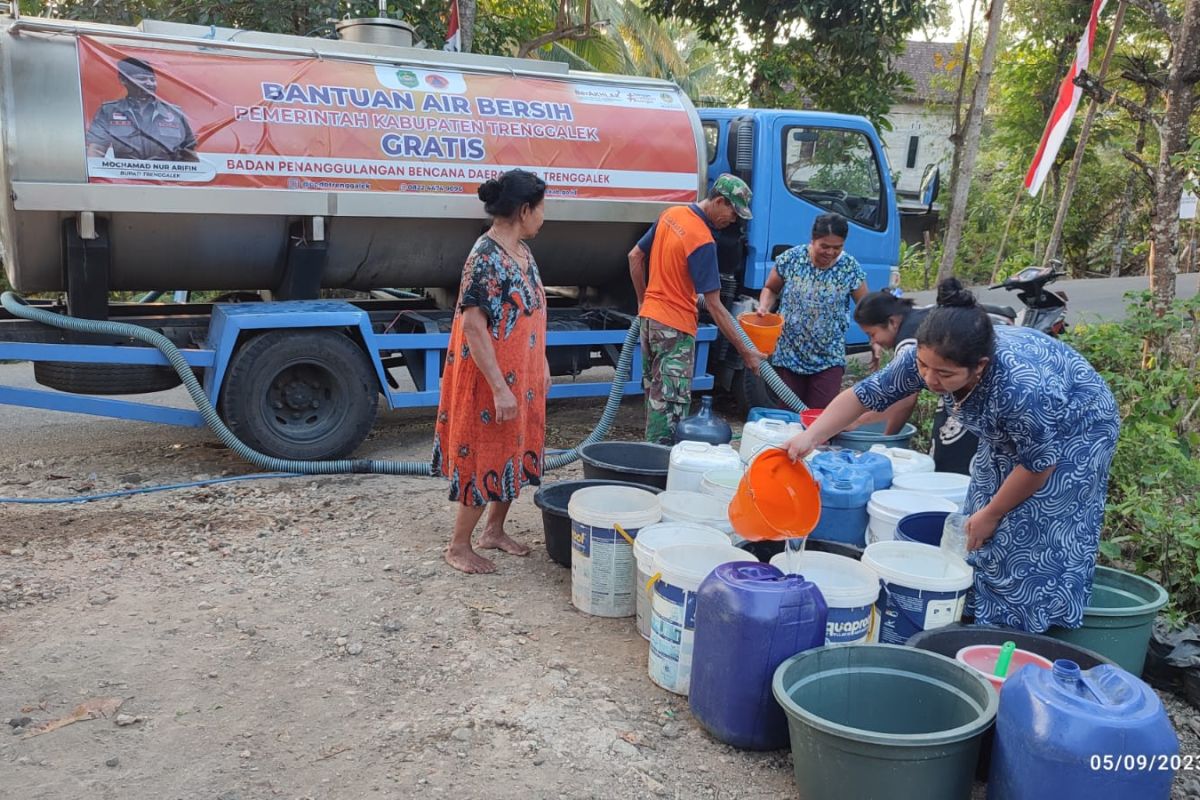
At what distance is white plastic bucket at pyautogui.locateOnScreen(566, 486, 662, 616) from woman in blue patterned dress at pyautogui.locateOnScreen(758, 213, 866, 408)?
197cm

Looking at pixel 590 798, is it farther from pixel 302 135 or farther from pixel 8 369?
pixel 8 369

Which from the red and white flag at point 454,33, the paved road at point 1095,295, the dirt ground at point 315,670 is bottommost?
the dirt ground at point 315,670

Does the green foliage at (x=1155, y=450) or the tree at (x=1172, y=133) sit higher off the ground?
the tree at (x=1172, y=133)

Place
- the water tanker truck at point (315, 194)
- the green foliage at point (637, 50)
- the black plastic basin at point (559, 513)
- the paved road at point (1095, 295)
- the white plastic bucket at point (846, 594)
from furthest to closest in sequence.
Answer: the green foliage at point (637, 50), the paved road at point (1095, 295), the water tanker truck at point (315, 194), the black plastic basin at point (559, 513), the white plastic bucket at point (846, 594)

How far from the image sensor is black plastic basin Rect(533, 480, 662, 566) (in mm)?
4059

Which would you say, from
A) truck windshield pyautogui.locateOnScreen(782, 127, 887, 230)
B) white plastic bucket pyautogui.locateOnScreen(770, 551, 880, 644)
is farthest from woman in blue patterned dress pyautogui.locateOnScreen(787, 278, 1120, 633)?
truck windshield pyautogui.locateOnScreen(782, 127, 887, 230)

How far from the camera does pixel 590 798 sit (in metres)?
2.58

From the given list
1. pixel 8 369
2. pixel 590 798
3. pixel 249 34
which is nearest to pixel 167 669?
pixel 590 798

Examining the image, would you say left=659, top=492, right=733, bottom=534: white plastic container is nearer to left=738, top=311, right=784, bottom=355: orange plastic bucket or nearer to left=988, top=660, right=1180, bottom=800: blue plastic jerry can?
left=988, top=660, right=1180, bottom=800: blue plastic jerry can

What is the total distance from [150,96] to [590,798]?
4.38 metres

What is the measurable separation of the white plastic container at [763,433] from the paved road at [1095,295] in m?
7.88

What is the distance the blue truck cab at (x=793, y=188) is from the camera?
261 inches
